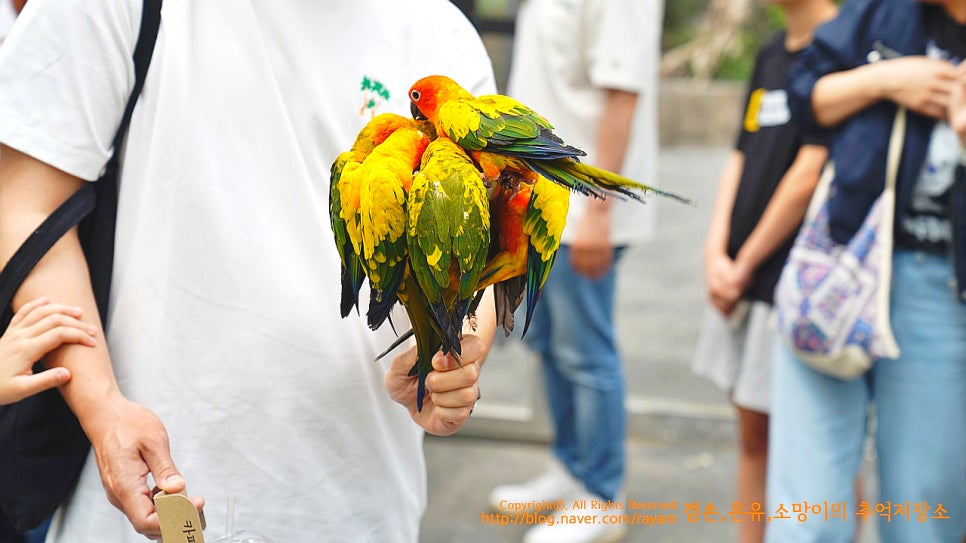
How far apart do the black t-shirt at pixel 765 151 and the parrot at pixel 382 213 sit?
6.32ft

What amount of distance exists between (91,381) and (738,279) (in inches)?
81.6

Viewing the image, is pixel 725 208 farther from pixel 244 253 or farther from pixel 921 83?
pixel 244 253

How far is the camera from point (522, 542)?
355cm

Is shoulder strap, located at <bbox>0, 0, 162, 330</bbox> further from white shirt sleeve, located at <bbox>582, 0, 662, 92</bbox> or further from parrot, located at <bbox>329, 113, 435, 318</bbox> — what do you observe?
white shirt sleeve, located at <bbox>582, 0, 662, 92</bbox>

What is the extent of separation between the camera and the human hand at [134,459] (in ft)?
3.91

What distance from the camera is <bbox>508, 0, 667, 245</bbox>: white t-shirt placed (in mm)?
3064

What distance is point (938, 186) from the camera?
7.33ft

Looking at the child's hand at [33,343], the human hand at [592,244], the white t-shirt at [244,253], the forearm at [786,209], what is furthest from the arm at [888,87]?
the child's hand at [33,343]

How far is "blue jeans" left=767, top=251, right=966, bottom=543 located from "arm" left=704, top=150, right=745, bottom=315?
0.53 m

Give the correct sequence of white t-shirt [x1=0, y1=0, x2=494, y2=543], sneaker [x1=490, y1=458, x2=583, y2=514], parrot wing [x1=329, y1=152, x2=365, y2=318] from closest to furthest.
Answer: parrot wing [x1=329, y1=152, x2=365, y2=318] → white t-shirt [x1=0, y1=0, x2=494, y2=543] → sneaker [x1=490, y1=458, x2=583, y2=514]

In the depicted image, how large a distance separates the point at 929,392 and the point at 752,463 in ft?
2.86

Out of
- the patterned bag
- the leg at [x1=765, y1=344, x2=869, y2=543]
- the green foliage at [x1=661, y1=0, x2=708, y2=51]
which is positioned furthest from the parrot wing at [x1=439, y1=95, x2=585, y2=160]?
the green foliage at [x1=661, y1=0, x2=708, y2=51]

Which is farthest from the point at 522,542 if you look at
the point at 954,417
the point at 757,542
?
the point at 954,417

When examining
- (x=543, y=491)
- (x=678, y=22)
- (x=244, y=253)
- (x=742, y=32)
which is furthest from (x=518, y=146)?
(x=678, y=22)
